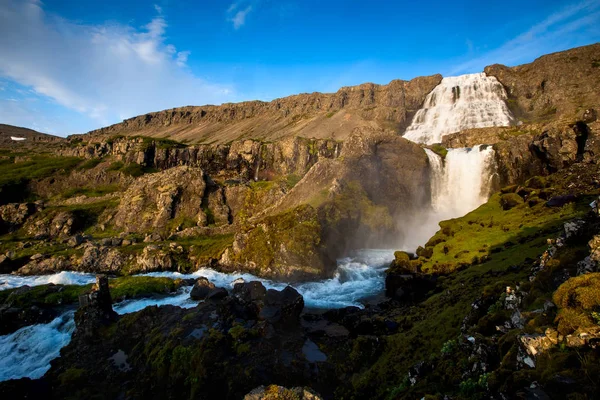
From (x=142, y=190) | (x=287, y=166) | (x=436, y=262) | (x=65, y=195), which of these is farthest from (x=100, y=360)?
(x=65, y=195)

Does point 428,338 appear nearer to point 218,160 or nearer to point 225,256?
point 225,256

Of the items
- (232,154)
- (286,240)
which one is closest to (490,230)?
(286,240)

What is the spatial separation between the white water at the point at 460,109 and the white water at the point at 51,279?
440ft

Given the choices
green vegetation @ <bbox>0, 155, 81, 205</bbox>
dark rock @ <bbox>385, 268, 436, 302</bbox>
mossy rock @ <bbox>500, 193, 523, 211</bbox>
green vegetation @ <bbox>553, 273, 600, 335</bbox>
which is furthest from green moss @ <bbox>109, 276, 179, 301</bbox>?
green vegetation @ <bbox>0, 155, 81, 205</bbox>

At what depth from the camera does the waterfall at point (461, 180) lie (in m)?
68.6

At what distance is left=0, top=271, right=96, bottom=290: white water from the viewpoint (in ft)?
158

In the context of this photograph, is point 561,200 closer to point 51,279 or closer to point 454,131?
point 51,279

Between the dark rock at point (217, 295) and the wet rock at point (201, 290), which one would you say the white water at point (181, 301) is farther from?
the dark rock at point (217, 295)

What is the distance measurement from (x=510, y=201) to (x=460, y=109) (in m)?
120

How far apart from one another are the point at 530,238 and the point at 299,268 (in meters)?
27.9

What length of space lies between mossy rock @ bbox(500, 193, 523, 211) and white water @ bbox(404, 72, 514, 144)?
306 ft

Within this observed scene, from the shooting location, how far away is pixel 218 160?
5241 inches

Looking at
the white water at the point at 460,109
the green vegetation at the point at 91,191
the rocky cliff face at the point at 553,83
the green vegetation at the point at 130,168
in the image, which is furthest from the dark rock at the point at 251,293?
the rocky cliff face at the point at 553,83

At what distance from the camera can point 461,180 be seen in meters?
71.5
